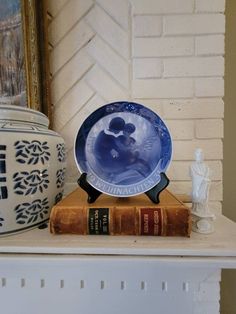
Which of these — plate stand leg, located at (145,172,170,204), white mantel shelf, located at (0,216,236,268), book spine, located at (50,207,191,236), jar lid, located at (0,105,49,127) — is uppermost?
jar lid, located at (0,105,49,127)

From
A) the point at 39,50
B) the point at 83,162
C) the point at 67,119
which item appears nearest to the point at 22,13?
the point at 39,50

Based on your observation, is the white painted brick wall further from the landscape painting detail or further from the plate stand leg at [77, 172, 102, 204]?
the plate stand leg at [77, 172, 102, 204]

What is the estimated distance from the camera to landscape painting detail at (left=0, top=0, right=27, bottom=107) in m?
0.67

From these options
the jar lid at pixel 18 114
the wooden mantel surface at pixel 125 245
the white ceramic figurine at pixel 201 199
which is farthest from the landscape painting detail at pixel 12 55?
the white ceramic figurine at pixel 201 199

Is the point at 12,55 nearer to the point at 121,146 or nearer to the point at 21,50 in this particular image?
the point at 21,50

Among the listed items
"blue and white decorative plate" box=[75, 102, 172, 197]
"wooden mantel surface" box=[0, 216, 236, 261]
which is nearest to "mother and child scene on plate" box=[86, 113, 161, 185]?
"blue and white decorative plate" box=[75, 102, 172, 197]

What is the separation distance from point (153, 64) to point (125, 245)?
1.89 feet

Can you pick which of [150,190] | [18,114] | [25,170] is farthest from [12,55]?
[150,190]

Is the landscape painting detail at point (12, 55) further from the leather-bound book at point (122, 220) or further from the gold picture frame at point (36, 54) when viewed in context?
the leather-bound book at point (122, 220)

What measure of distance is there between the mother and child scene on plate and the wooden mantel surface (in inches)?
5.1

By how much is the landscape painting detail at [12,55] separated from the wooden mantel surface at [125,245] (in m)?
0.44

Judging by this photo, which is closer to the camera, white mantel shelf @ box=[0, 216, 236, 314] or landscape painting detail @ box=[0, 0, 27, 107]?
white mantel shelf @ box=[0, 216, 236, 314]

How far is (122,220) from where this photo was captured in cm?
45

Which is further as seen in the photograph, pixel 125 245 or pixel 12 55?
pixel 12 55
